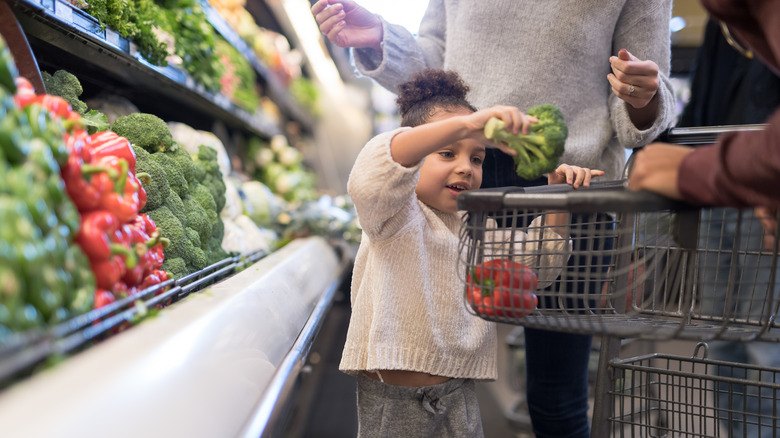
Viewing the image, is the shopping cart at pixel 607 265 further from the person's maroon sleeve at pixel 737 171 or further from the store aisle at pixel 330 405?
the store aisle at pixel 330 405

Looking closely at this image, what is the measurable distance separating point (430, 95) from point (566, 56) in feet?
1.30

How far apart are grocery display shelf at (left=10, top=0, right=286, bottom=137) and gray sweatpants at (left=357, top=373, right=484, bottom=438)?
109 centimetres

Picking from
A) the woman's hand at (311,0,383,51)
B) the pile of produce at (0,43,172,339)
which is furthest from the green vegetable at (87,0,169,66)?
the pile of produce at (0,43,172,339)

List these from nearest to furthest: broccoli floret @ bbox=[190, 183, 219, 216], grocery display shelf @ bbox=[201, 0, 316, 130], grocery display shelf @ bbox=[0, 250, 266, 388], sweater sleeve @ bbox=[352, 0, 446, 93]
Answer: grocery display shelf @ bbox=[0, 250, 266, 388], sweater sleeve @ bbox=[352, 0, 446, 93], broccoli floret @ bbox=[190, 183, 219, 216], grocery display shelf @ bbox=[201, 0, 316, 130]

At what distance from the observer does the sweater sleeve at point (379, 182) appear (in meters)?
1.22

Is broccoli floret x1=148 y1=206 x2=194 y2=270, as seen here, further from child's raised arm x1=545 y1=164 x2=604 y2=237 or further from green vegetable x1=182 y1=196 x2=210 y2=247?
child's raised arm x1=545 y1=164 x2=604 y2=237

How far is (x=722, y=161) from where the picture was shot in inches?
32.9

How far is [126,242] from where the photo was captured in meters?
0.99

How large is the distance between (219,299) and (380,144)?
0.45m

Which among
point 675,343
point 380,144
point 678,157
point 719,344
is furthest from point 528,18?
point 675,343

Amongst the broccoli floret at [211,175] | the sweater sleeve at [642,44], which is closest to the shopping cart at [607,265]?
the sweater sleeve at [642,44]

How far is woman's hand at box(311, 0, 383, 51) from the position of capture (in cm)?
155

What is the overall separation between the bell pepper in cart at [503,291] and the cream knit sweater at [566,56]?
54cm

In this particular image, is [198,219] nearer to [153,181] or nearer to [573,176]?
[153,181]
